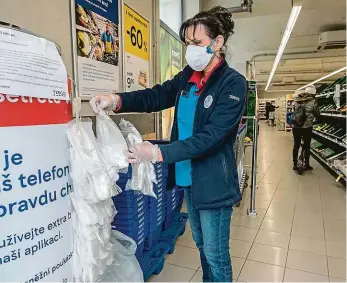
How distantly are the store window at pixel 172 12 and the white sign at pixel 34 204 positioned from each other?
4.13 meters

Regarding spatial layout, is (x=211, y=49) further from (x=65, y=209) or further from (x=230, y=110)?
(x=65, y=209)

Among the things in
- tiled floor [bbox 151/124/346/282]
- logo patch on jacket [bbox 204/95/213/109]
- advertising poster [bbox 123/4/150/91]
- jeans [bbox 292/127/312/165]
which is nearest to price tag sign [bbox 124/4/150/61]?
advertising poster [bbox 123/4/150/91]

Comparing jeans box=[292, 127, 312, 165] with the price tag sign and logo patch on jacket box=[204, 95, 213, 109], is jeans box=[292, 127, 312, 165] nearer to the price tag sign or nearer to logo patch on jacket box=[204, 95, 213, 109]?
the price tag sign

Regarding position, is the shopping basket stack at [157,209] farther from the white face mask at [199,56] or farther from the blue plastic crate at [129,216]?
the white face mask at [199,56]

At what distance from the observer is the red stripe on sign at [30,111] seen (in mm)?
863

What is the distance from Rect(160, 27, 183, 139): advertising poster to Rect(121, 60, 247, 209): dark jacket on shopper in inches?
93.0

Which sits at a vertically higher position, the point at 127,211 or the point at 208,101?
the point at 208,101

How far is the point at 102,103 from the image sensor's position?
1.35 meters

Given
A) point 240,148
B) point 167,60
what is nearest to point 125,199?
point 240,148

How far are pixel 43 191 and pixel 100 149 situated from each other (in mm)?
295

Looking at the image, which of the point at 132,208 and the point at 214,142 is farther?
the point at 132,208

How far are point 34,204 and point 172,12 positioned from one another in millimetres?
4570

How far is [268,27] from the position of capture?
7.75 m

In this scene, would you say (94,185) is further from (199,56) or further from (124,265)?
(199,56)
